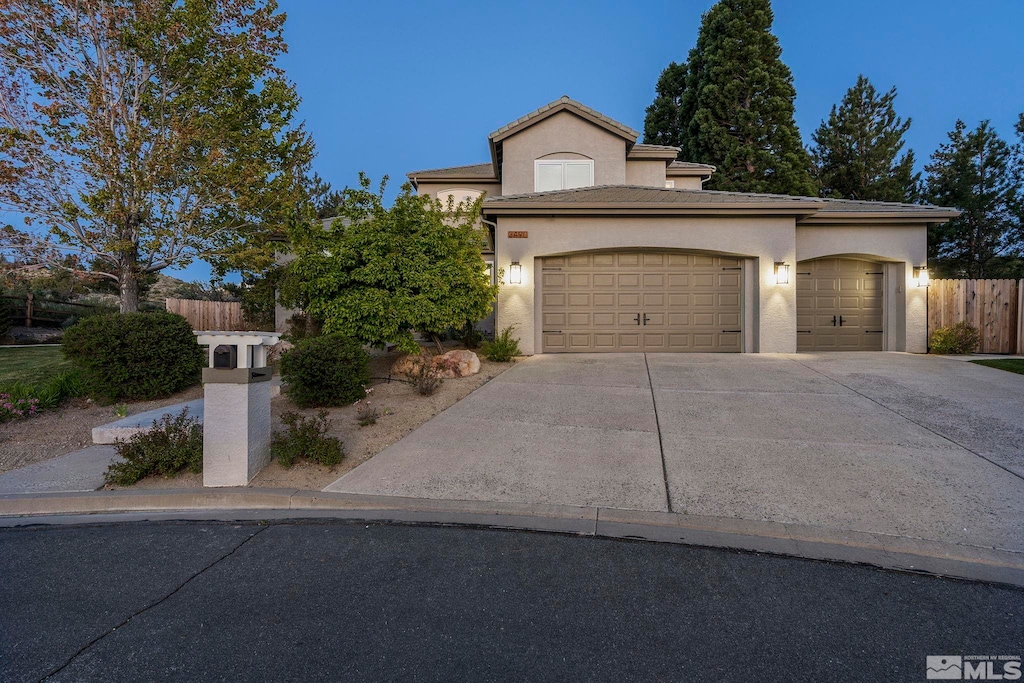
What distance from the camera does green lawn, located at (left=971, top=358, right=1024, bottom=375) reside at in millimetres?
10725

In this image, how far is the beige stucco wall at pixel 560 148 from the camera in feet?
57.6

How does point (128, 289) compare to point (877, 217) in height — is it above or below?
below

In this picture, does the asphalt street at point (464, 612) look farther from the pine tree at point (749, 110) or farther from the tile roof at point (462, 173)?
the pine tree at point (749, 110)

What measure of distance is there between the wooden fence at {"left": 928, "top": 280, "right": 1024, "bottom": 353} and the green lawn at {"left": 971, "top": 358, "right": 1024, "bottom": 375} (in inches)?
75.6

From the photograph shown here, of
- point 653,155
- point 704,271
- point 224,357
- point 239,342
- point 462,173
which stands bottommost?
point 224,357

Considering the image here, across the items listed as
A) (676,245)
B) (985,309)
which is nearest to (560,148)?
(676,245)

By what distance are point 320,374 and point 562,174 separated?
12.1 metres

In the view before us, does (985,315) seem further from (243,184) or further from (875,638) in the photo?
(243,184)

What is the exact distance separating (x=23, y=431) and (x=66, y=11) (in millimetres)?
11513

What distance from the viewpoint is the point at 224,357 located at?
509cm

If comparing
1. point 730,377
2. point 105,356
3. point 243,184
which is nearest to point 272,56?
point 243,184

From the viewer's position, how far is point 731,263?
13648mm

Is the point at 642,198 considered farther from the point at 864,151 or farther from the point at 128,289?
the point at 864,151

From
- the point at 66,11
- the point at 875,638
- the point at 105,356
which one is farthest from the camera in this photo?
the point at 66,11
